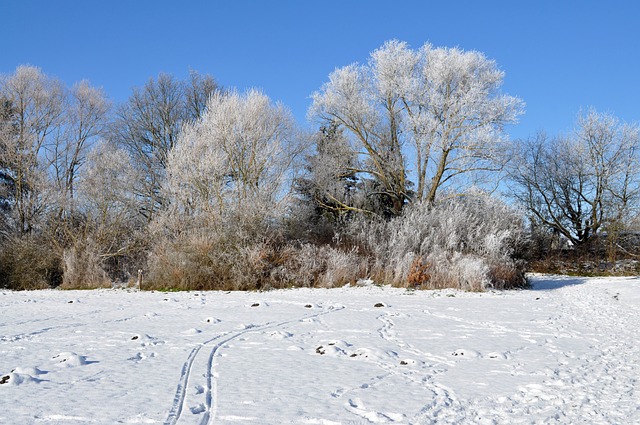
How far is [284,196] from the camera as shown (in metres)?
19.8

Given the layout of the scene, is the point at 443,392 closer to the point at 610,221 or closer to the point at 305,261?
the point at 305,261

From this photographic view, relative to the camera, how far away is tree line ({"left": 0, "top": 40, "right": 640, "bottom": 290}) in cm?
1641

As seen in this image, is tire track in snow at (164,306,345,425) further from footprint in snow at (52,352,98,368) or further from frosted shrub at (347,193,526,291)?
frosted shrub at (347,193,526,291)

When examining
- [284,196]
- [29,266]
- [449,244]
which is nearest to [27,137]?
[29,266]

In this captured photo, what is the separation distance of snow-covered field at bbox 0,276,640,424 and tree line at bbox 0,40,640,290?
577cm

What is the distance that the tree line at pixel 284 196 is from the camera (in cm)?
1641

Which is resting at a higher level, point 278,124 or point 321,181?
point 278,124

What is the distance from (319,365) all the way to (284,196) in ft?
47.2

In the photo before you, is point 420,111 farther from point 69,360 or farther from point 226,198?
point 69,360

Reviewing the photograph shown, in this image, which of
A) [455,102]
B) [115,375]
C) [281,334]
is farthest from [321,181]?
[115,375]

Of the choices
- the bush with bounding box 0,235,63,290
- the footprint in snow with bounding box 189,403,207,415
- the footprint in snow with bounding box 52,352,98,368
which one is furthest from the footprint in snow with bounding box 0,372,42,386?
the bush with bounding box 0,235,63,290

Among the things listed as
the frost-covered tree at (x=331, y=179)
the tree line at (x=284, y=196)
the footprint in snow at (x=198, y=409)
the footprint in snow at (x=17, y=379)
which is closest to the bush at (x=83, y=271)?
the tree line at (x=284, y=196)

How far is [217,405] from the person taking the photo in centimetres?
412

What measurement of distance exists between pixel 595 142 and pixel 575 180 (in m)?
2.32
